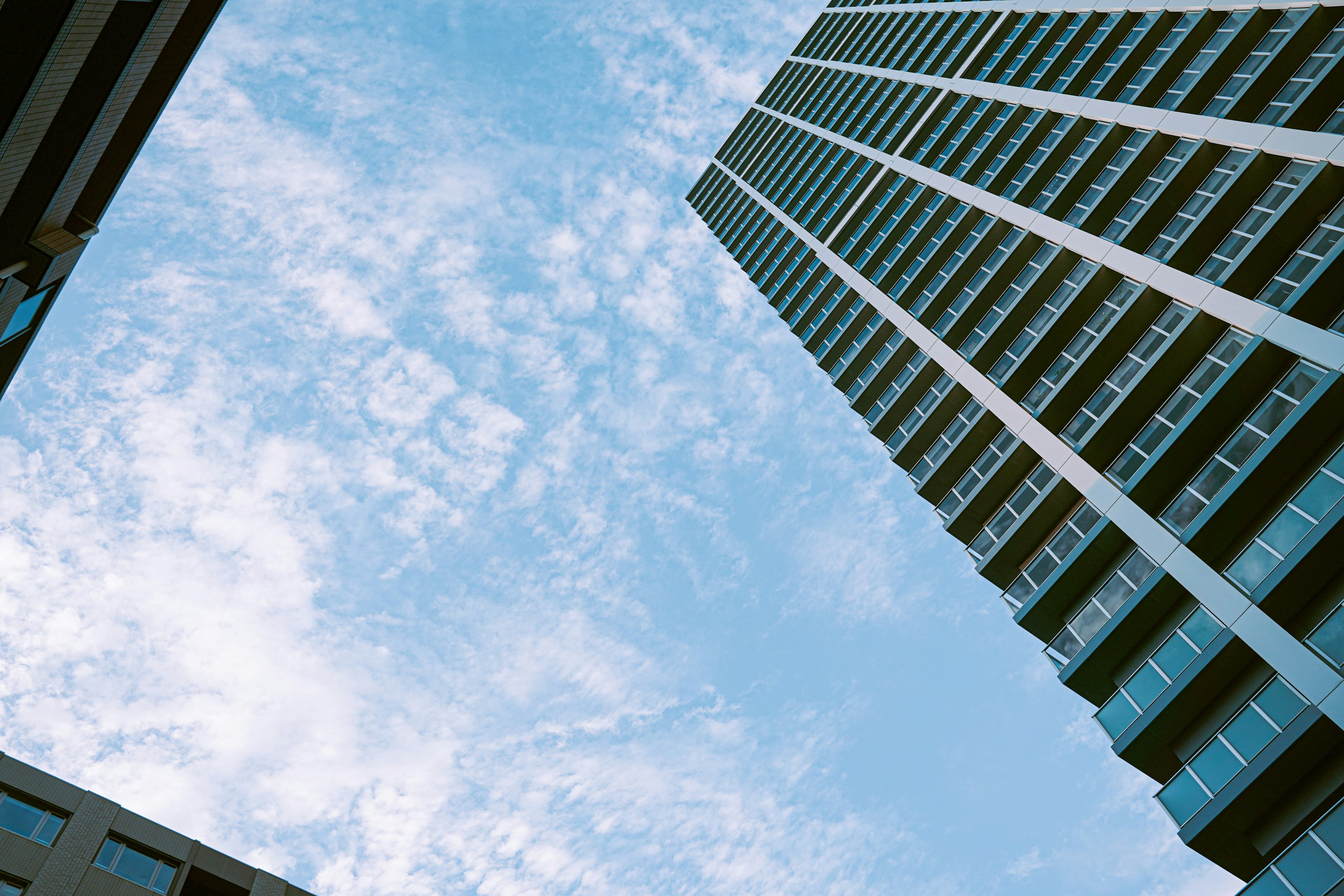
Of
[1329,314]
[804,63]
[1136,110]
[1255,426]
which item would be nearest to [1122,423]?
[1255,426]

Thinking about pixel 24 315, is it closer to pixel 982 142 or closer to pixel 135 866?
pixel 135 866

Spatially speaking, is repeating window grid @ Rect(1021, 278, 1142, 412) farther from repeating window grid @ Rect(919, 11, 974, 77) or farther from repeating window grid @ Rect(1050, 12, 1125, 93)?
repeating window grid @ Rect(919, 11, 974, 77)

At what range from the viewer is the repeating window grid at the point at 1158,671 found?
22438 mm

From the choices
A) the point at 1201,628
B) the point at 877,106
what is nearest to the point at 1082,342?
the point at 1201,628

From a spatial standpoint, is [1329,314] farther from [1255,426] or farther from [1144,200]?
[1144,200]

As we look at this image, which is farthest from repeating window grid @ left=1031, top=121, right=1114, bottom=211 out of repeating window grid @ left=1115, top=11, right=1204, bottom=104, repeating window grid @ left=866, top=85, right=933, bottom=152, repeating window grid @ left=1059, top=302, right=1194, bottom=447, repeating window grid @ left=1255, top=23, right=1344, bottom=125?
repeating window grid @ left=866, top=85, right=933, bottom=152

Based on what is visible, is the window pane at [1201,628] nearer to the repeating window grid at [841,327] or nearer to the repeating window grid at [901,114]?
the repeating window grid at [841,327]

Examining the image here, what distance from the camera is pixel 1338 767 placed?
18.9 m

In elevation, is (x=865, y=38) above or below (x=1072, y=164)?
above

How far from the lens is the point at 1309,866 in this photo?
57.7 ft

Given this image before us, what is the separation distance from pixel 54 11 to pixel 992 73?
44233 millimetres

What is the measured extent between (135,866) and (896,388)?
35870 mm

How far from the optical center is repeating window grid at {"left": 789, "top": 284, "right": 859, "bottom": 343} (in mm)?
49969

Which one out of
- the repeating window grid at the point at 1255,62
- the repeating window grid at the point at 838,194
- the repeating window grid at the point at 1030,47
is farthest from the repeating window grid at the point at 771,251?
the repeating window grid at the point at 1255,62
